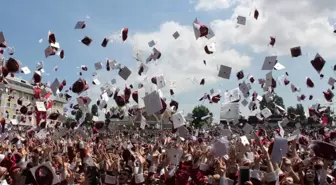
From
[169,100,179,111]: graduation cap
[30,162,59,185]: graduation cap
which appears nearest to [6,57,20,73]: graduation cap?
[30,162,59,185]: graduation cap

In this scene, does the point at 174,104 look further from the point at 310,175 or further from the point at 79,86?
the point at 310,175

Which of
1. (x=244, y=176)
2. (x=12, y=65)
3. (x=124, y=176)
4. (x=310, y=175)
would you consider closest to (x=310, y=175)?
(x=310, y=175)

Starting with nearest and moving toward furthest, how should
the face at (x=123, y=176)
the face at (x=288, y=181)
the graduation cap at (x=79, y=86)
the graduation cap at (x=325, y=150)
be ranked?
the graduation cap at (x=325, y=150)
the face at (x=288, y=181)
the face at (x=123, y=176)
the graduation cap at (x=79, y=86)

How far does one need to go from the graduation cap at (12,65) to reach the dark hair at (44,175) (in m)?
5.63

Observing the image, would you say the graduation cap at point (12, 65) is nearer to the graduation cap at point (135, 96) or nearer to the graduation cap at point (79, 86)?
the graduation cap at point (79, 86)

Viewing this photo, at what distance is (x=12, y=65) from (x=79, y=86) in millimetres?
4861

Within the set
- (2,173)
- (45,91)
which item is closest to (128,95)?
(45,91)

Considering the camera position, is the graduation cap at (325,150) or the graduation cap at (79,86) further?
the graduation cap at (79,86)

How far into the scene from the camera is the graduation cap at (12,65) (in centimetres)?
1140

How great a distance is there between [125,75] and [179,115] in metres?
4.11

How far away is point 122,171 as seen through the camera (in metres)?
7.41

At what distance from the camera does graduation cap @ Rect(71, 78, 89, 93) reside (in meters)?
16.1

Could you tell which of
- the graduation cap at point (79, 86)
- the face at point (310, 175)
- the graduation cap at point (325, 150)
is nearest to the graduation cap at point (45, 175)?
the graduation cap at point (325, 150)

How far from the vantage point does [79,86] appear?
1636cm
